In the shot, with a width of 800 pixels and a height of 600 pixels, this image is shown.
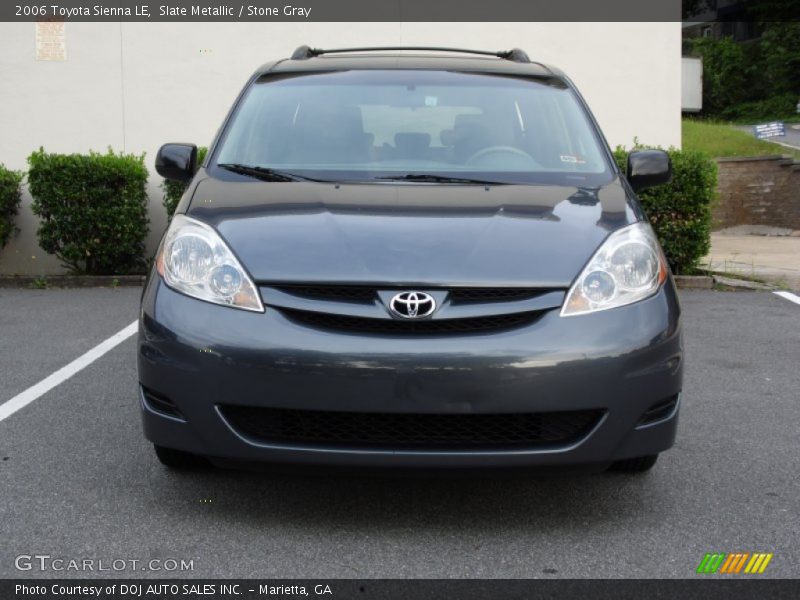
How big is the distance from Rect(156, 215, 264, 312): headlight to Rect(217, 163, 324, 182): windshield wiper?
528mm

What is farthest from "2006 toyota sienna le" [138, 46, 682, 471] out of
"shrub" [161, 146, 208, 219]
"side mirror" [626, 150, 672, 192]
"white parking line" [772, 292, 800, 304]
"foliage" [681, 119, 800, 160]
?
"foliage" [681, 119, 800, 160]

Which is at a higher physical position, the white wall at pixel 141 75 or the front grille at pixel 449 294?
the white wall at pixel 141 75

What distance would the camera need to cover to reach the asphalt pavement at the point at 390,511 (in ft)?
10.6

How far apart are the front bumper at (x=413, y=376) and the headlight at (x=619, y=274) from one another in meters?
0.05

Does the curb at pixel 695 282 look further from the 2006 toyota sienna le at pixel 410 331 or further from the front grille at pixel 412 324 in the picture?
the front grille at pixel 412 324

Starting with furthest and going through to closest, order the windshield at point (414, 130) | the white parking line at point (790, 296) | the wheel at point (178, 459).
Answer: the white parking line at point (790, 296) < the windshield at point (414, 130) < the wheel at point (178, 459)

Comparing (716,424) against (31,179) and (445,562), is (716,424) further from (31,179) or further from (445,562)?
(31,179)

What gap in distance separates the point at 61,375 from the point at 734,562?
3.97 meters

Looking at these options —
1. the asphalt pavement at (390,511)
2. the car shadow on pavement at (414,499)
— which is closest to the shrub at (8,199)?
the asphalt pavement at (390,511)

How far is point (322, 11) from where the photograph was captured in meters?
10.7

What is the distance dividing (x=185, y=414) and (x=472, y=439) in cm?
90

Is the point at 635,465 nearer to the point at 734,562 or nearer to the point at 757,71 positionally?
the point at 734,562

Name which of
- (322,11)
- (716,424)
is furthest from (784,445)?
(322,11)
